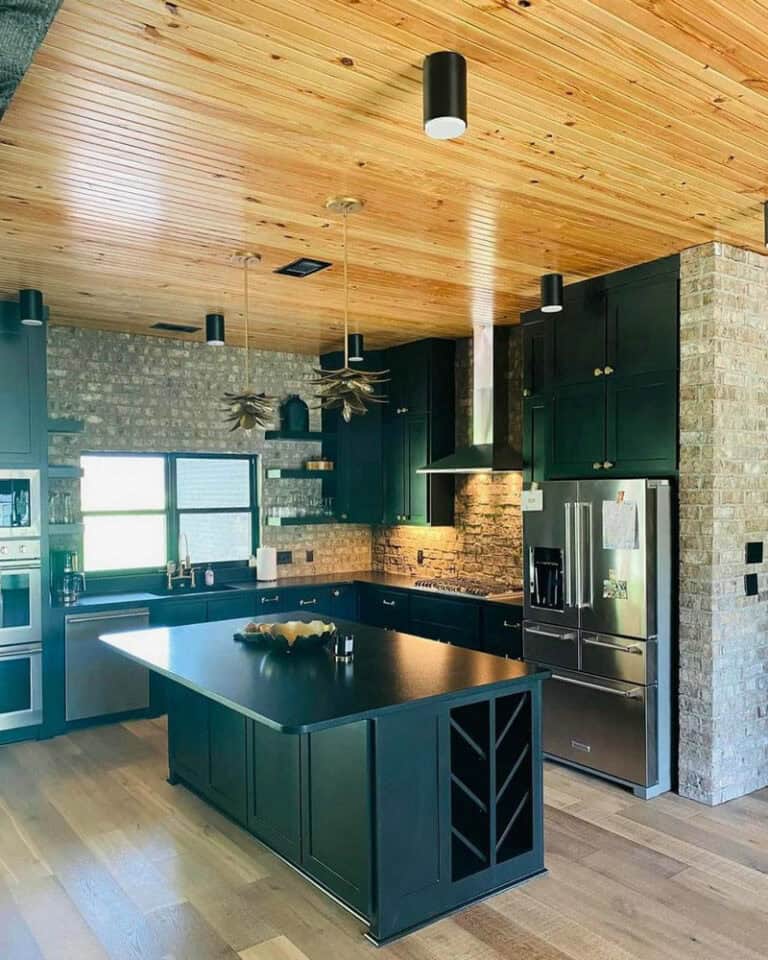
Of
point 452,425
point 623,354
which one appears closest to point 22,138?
point 623,354

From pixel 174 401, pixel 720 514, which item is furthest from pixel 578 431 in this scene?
pixel 174 401

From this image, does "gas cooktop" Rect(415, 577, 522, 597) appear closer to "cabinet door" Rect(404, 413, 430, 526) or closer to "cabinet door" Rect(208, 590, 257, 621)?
"cabinet door" Rect(404, 413, 430, 526)

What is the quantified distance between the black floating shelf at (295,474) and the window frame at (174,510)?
146 millimetres

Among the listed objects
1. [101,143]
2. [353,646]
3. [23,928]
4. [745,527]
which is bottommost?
[23,928]

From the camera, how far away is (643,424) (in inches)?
175

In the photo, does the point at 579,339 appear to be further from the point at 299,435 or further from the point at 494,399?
the point at 299,435

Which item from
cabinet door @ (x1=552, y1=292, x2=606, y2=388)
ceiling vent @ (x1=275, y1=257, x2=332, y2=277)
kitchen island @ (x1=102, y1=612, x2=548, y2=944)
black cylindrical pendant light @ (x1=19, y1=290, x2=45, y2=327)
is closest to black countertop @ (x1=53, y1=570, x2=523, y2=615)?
cabinet door @ (x1=552, y1=292, x2=606, y2=388)

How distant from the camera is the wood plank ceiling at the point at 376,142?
2.13m

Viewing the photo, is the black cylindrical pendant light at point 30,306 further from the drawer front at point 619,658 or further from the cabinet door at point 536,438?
the drawer front at point 619,658

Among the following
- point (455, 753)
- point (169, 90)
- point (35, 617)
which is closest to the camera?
point (169, 90)

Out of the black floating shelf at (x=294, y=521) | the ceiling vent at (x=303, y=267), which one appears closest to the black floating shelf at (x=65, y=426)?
the black floating shelf at (x=294, y=521)

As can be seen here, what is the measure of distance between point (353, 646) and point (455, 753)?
2.25 feet

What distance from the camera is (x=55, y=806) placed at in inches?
164

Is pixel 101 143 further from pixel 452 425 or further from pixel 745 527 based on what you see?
pixel 452 425
